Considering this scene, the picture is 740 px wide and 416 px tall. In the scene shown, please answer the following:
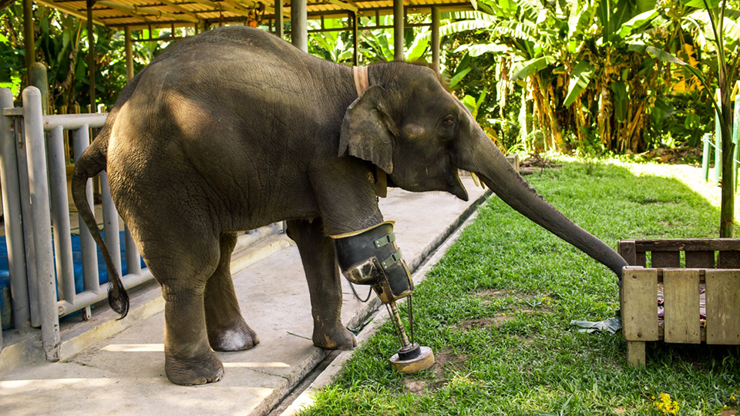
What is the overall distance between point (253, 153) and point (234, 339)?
1.28 m

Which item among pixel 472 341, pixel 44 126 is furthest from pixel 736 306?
pixel 44 126

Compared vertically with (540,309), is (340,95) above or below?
above

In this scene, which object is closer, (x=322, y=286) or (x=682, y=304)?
(x=682, y=304)

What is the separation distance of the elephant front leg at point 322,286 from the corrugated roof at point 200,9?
5912 mm

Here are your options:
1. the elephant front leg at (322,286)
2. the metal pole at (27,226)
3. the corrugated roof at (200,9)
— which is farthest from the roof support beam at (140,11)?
the elephant front leg at (322,286)

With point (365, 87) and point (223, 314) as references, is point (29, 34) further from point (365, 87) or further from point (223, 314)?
point (365, 87)

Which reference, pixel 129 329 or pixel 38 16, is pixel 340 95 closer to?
pixel 129 329

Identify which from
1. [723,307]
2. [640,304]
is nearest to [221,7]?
[640,304]

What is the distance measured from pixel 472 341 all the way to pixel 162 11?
8336 mm

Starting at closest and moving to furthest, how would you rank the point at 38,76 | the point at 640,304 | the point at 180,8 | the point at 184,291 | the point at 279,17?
the point at 184,291 < the point at 640,304 < the point at 279,17 < the point at 38,76 < the point at 180,8

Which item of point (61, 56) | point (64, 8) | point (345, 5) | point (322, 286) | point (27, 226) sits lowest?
point (322, 286)

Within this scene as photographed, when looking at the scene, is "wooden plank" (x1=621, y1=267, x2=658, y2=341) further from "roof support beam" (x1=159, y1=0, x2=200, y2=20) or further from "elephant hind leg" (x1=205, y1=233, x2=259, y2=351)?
"roof support beam" (x1=159, y1=0, x2=200, y2=20)

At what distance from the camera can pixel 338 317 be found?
13.9 feet

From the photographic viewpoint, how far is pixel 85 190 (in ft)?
12.7
